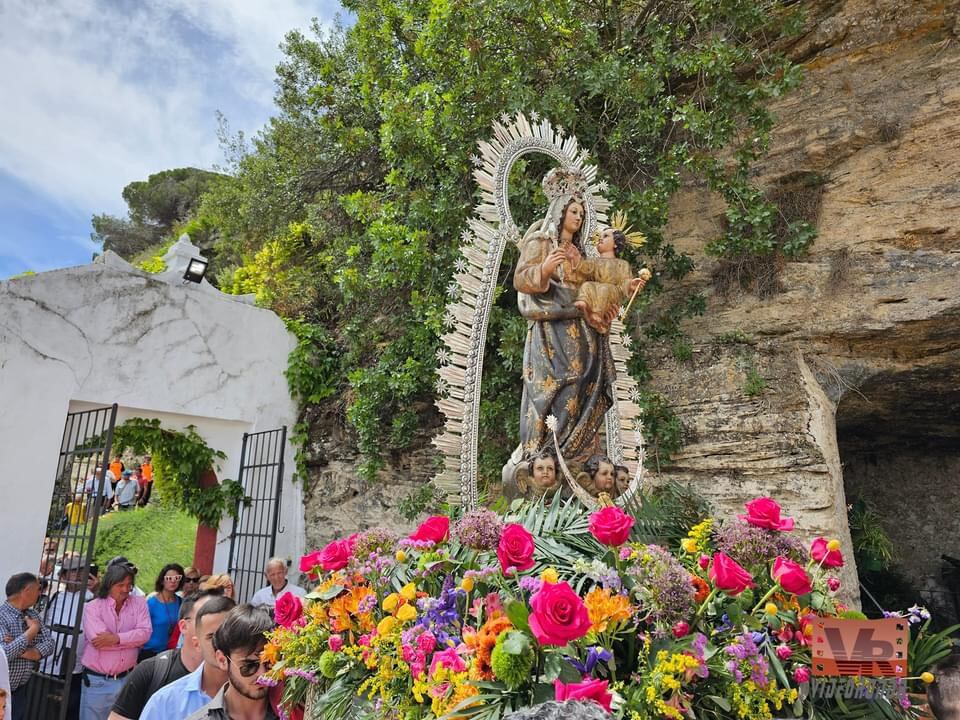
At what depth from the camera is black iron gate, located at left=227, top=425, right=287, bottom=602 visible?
7.36m

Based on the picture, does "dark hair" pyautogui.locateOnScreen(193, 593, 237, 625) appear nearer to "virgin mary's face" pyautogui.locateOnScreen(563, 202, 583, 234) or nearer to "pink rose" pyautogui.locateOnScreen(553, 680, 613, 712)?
"pink rose" pyautogui.locateOnScreen(553, 680, 613, 712)

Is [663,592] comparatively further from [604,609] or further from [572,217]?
[572,217]

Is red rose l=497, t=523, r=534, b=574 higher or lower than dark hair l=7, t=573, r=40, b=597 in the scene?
higher

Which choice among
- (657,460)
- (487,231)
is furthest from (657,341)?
(487,231)

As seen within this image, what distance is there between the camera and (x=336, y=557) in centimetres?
236

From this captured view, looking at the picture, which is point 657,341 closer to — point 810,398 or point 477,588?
point 810,398

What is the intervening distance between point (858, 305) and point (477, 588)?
18.8ft

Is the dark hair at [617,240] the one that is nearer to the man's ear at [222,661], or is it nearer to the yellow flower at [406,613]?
the yellow flower at [406,613]

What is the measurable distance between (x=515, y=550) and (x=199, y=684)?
4.28ft

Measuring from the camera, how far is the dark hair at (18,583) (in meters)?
4.37

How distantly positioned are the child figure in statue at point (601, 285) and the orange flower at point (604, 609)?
2.33m

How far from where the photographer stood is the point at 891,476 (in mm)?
9000

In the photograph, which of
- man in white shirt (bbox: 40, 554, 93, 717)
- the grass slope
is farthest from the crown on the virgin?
the grass slope

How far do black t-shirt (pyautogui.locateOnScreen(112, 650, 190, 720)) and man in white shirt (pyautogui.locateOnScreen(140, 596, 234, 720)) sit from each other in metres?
0.23
